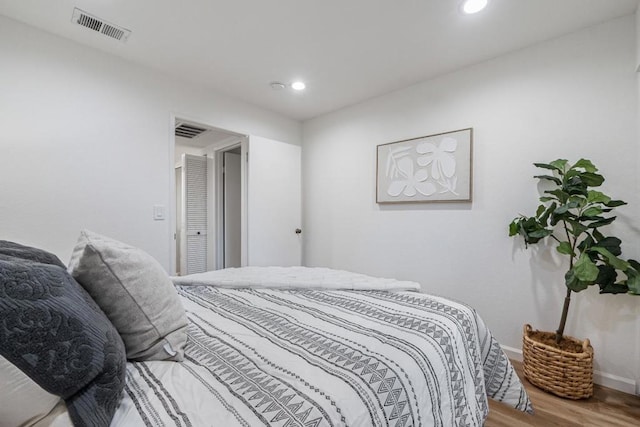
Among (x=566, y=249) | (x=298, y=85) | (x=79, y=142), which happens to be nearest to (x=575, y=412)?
(x=566, y=249)

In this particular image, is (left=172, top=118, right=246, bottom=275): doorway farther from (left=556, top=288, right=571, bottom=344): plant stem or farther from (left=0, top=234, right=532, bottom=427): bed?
(left=556, top=288, right=571, bottom=344): plant stem

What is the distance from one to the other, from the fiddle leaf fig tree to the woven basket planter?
162 mm

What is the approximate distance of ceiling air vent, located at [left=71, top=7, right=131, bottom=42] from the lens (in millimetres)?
1996

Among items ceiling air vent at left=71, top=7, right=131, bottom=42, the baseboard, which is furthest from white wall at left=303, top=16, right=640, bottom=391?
ceiling air vent at left=71, top=7, right=131, bottom=42

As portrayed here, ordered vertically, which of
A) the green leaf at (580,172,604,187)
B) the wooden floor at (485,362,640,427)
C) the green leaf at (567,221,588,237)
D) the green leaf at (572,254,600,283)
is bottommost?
the wooden floor at (485,362,640,427)

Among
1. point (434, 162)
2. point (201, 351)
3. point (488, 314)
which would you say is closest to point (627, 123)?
point (434, 162)

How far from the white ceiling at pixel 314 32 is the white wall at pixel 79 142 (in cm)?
16

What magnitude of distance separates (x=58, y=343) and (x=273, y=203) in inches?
122

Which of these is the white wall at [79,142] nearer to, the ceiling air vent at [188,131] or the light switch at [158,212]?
the light switch at [158,212]

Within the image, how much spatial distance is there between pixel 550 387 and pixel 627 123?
180 centimetres

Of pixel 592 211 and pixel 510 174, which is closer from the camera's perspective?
pixel 592 211

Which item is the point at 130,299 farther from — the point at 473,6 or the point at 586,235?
the point at 586,235

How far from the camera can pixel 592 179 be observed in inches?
74.2

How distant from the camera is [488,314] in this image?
2.53 meters
